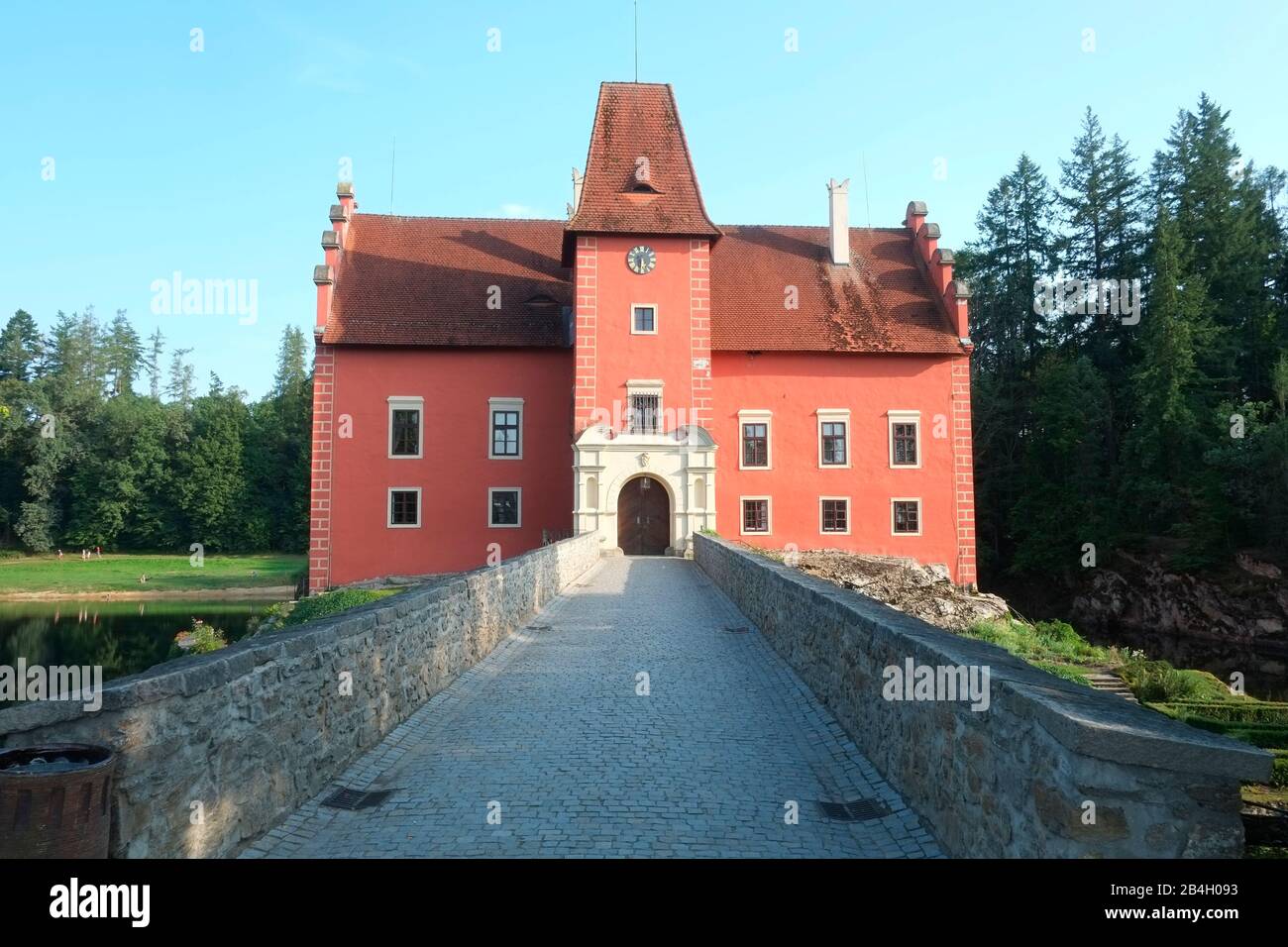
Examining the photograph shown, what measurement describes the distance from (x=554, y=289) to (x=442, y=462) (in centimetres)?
734

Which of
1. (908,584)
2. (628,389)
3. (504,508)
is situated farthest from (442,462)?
(908,584)

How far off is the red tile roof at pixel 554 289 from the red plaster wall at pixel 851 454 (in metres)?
0.73

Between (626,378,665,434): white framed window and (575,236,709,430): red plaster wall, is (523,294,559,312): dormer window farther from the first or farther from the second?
(626,378,665,434): white framed window

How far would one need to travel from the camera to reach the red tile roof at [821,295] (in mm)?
30344

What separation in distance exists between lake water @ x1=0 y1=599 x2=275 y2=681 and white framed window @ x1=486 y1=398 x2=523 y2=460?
1014 cm

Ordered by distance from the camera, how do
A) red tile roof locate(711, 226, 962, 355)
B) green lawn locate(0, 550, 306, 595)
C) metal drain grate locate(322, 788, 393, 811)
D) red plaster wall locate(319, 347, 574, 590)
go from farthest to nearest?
green lawn locate(0, 550, 306, 595) → red tile roof locate(711, 226, 962, 355) → red plaster wall locate(319, 347, 574, 590) → metal drain grate locate(322, 788, 393, 811)

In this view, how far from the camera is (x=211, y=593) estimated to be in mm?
42094

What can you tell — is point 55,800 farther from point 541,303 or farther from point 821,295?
point 821,295

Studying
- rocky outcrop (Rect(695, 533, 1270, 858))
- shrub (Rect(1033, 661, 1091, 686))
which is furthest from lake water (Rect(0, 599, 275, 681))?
rocky outcrop (Rect(695, 533, 1270, 858))

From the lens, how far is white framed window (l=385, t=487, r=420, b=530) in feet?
95.8

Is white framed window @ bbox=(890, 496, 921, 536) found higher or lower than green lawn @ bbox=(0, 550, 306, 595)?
higher

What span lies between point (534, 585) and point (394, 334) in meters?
17.0
